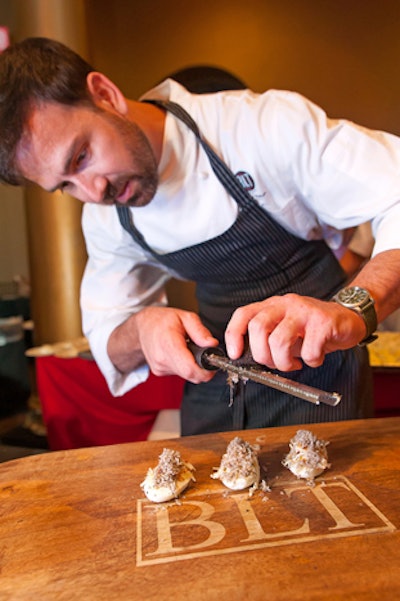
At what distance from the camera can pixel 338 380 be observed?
133cm

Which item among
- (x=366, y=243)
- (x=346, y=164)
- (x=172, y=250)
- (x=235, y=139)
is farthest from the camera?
(x=366, y=243)

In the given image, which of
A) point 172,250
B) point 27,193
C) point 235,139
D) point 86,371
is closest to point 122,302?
point 172,250

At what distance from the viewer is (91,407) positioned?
2488mm

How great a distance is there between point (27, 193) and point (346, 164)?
2.42 meters

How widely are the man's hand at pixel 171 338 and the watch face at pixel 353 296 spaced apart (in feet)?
0.90

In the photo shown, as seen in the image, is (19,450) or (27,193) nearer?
(19,450)

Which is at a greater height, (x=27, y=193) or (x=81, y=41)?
(x=81, y=41)

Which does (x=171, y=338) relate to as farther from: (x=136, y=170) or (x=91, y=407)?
(x=91, y=407)

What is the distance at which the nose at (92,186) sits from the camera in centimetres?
120

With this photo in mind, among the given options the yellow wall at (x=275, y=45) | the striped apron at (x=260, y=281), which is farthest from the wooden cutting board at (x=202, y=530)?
the yellow wall at (x=275, y=45)

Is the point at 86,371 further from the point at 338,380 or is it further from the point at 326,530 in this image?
the point at 326,530

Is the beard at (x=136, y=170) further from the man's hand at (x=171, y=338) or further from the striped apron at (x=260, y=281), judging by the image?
the man's hand at (x=171, y=338)

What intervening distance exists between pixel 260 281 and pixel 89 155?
1.80 ft

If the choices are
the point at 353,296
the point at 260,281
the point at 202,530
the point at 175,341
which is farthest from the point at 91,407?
the point at 353,296
